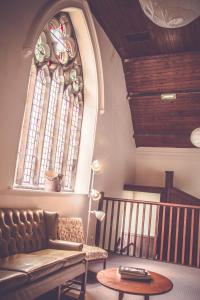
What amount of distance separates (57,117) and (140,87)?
3.17 metres

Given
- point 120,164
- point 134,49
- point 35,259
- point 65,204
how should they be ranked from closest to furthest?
point 35,259, point 65,204, point 134,49, point 120,164

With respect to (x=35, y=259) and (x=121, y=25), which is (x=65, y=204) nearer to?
(x=35, y=259)

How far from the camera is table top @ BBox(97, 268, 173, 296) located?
2.38 metres

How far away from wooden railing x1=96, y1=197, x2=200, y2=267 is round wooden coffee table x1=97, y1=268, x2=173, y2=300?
2.19 metres

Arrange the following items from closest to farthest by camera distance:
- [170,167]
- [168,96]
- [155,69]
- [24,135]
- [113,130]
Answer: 1. [24,135]
2. [113,130]
3. [155,69]
4. [168,96]
5. [170,167]

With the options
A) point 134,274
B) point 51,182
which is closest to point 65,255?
point 134,274

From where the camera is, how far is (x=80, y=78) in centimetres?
Result: 562

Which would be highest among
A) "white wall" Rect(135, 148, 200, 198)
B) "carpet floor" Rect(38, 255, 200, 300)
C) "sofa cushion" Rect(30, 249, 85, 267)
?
"white wall" Rect(135, 148, 200, 198)

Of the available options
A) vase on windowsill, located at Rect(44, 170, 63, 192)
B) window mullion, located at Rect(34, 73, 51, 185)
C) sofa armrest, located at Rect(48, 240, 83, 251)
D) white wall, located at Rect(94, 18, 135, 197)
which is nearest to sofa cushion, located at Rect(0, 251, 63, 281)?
sofa armrest, located at Rect(48, 240, 83, 251)

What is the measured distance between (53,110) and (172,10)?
2.67 meters

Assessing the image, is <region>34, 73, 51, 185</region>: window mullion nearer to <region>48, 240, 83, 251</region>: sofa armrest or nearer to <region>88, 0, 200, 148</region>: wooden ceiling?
<region>48, 240, 83, 251</region>: sofa armrest

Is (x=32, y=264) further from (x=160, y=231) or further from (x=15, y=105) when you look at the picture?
(x=160, y=231)

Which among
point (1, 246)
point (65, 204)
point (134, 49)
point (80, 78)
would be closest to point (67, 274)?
point (1, 246)

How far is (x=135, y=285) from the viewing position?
99.1 inches
